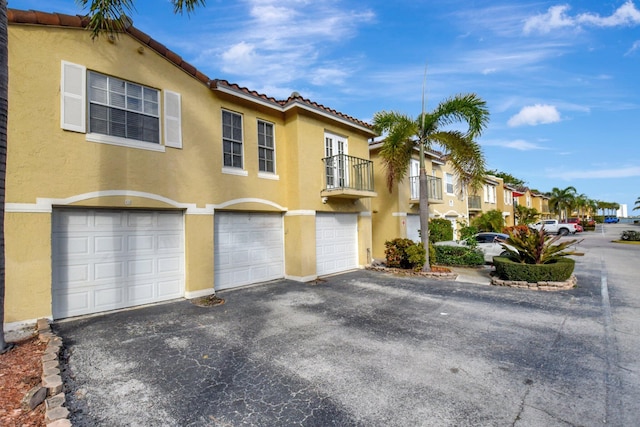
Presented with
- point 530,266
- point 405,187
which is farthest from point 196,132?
point 405,187

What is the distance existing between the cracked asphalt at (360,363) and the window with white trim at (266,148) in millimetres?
4542

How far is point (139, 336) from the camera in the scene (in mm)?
5750

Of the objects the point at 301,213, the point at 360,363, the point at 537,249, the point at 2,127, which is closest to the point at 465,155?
the point at 537,249

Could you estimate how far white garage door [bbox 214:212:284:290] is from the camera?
366 inches

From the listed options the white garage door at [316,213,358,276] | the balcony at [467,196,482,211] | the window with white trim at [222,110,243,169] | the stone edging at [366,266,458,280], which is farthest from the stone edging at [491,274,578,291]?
the balcony at [467,196,482,211]

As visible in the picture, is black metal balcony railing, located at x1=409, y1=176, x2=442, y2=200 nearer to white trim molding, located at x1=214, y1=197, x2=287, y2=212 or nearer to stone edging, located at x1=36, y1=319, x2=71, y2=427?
white trim molding, located at x1=214, y1=197, x2=287, y2=212

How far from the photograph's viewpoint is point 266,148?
1059cm

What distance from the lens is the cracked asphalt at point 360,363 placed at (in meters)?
3.43

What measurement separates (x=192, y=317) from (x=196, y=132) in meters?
4.85

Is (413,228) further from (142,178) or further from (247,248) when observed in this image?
(142,178)

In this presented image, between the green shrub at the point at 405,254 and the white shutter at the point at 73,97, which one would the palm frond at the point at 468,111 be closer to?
the green shrub at the point at 405,254

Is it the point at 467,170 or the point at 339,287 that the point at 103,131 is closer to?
the point at 339,287

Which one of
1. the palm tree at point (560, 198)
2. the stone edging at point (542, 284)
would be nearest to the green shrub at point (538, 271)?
the stone edging at point (542, 284)

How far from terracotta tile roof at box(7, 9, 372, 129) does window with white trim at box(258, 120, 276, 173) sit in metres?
0.85
